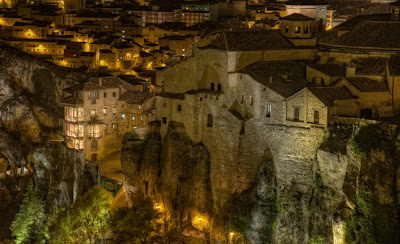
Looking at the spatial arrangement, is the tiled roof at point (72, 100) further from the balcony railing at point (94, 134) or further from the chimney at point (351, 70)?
the chimney at point (351, 70)

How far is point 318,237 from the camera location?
4462 centimetres

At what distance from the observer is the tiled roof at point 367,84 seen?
149 ft

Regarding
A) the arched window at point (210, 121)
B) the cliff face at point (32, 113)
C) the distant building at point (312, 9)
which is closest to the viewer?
the arched window at point (210, 121)

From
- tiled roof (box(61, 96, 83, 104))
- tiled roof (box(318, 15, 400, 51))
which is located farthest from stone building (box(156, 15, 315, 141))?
tiled roof (box(61, 96, 83, 104))

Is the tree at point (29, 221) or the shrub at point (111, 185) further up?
the shrub at point (111, 185)

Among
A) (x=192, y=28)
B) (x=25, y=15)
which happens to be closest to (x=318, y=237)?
(x=192, y=28)

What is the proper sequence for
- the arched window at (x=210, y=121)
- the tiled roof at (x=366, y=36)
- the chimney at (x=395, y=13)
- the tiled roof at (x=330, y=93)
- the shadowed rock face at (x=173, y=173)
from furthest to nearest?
the chimney at (x=395, y=13) < the shadowed rock face at (x=173, y=173) < the tiled roof at (x=366, y=36) < the arched window at (x=210, y=121) < the tiled roof at (x=330, y=93)

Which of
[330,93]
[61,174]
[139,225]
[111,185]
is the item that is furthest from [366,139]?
[61,174]

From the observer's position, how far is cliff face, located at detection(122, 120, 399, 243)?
41.9 metres

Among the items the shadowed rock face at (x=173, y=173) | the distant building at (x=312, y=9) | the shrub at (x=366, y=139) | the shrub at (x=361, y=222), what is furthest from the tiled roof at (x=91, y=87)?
the shrub at (x=361, y=222)

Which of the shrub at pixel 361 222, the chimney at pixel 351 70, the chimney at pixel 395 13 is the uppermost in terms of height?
the chimney at pixel 395 13

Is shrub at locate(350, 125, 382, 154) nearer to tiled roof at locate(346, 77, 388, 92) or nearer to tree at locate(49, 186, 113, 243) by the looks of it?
tiled roof at locate(346, 77, 388, 92)

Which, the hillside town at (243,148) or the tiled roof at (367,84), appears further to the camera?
the tiled roof at (367,84)

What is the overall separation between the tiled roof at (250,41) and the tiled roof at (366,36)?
3.33 meters
